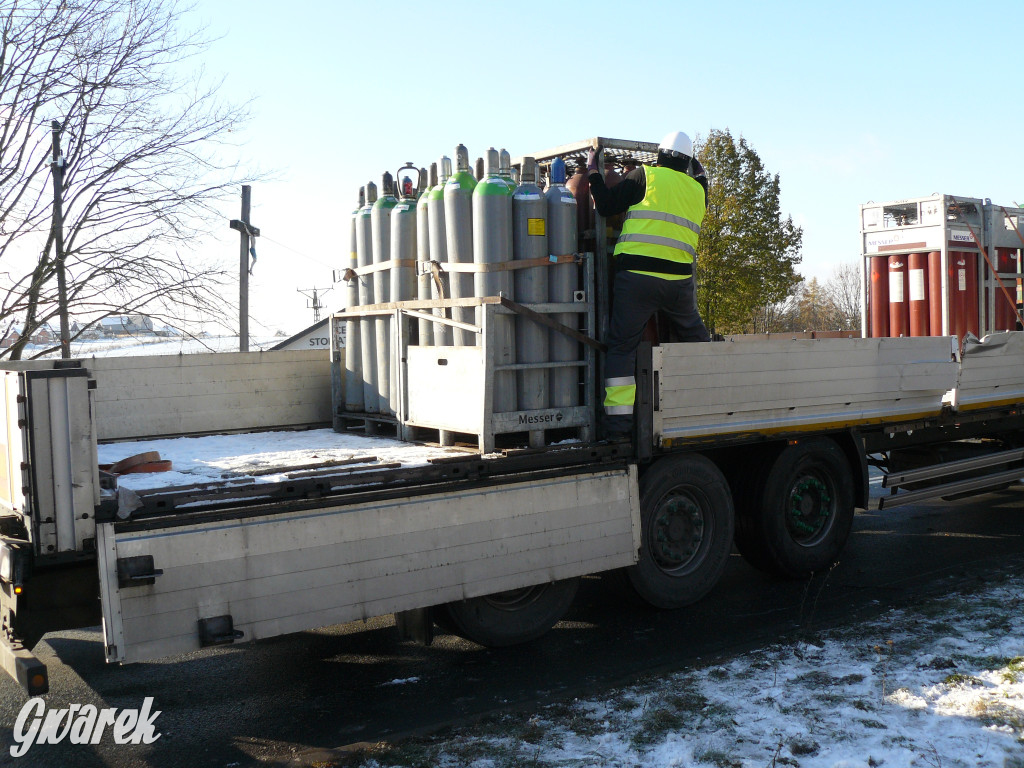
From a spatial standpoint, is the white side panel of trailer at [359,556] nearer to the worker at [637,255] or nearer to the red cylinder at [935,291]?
the worker at [637,255]

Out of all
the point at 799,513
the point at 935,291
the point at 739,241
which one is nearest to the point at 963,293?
the point at 935,291

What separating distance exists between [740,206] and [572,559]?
24749 millimetres

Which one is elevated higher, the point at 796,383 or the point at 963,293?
the point at 963,293

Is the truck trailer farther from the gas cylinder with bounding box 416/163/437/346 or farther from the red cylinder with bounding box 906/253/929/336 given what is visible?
the red cylinder with bounding box 906/253/929/336

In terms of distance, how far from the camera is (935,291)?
9.97m

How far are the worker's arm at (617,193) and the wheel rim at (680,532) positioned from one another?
6.46ft

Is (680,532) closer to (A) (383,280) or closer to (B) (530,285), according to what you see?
(B) (530,285)

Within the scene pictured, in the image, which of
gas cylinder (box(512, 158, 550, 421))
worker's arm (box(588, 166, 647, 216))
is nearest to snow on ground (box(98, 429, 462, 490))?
gas cylinder (box(512, 158, 550, 421))

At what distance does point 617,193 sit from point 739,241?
2333 centimetres

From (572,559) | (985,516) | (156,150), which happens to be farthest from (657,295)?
(156,150)

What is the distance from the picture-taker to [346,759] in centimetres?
414

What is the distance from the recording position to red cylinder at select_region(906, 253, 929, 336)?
1009 cm

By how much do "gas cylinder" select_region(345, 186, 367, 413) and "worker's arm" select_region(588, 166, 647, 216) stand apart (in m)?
2.04

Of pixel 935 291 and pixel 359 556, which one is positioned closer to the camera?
pixel 359 556
